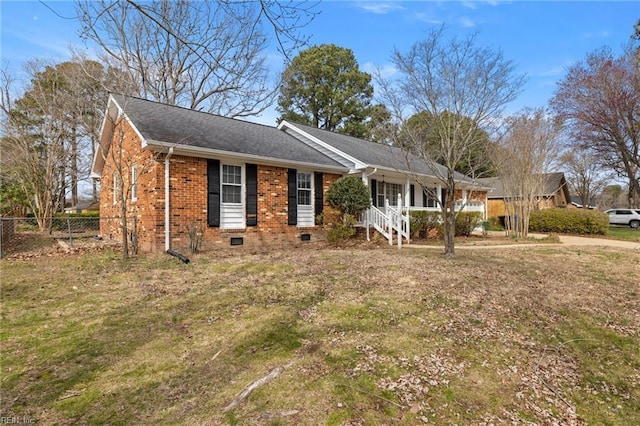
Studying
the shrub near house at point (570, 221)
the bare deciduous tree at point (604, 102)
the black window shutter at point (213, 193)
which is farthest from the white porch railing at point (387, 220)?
the bare deciduous tree at point (604, 102)

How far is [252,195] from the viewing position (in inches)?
403

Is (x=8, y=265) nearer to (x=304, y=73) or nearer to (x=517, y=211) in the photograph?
(x=517, y=211)

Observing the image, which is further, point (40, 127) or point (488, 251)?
point (40, 127)

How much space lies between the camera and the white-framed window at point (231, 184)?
9.85 meters


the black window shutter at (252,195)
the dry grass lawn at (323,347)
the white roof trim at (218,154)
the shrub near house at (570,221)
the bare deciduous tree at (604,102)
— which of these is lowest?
the dry grass lawn at (323,347)

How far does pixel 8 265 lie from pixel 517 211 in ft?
53.7

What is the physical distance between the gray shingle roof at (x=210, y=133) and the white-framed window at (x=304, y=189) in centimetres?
62

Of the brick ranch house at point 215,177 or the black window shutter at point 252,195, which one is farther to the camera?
the black window shutter at point 252,195

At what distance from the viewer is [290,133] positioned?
15703mm

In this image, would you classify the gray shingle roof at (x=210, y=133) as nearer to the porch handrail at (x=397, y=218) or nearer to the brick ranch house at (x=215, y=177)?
the brick ranch house at (x=215, y=177)

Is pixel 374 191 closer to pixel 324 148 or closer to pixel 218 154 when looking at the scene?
pixel 324 148

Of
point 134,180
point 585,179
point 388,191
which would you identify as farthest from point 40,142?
point 585,179

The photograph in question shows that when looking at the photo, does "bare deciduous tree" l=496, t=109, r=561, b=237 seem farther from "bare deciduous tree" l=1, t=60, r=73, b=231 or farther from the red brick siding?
"bare deciduous tree" l=1, t=60, r=73, b=231

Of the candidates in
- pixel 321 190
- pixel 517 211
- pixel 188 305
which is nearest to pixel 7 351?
pixel 188 305
